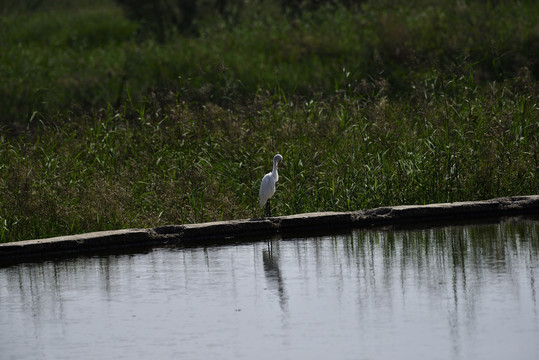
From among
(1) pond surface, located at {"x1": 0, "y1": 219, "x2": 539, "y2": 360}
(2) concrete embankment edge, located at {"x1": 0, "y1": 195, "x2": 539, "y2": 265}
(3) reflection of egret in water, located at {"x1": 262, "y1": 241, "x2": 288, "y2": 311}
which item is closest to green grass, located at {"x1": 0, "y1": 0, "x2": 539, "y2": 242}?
(2) concrete embankment edge, located at {"x1": 0, "y1": 195, "x2": 539, "y2": 265}

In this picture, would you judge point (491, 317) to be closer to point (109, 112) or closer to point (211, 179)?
point (211, 179)

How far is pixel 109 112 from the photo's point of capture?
13.7m

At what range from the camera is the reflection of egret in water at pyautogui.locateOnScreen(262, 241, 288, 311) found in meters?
6.68

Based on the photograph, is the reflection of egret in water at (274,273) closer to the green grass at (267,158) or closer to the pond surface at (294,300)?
the pond surface at (294,300)

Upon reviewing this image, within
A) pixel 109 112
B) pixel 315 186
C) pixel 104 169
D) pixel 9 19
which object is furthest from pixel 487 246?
pixel 9 19

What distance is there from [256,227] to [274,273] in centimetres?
204

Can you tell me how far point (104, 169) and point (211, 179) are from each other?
1.57 meters

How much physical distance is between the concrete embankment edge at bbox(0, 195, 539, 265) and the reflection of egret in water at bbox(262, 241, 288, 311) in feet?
2.08

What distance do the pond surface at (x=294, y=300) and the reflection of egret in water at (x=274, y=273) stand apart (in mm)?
17

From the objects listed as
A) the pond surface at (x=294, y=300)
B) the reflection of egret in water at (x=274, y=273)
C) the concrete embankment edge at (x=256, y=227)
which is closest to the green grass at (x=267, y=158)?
the concrete embankment edge at (x=256, y=227)

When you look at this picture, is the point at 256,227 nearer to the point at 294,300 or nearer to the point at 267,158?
the point at 267,158

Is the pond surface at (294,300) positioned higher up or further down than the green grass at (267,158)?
further down

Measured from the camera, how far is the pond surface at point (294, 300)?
17.6 ft

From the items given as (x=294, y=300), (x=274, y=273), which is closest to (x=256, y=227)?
(x=274, y=273)
